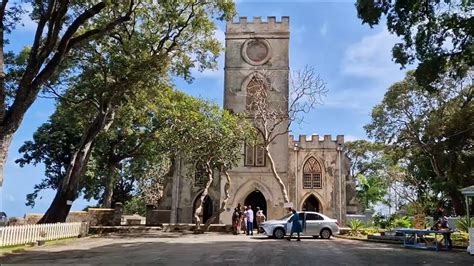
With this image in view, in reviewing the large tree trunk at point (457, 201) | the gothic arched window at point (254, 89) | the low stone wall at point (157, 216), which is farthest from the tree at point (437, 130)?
the low stone wall at point (157, 216)

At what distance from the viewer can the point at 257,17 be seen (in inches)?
1330

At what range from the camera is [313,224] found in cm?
2130

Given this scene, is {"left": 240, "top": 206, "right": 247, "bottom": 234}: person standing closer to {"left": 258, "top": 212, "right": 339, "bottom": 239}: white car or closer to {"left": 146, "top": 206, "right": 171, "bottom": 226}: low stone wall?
{"left": 258, "top": 212, "right": 339, "bottom": 239}: white car

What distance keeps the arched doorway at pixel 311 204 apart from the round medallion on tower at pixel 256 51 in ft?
33.2

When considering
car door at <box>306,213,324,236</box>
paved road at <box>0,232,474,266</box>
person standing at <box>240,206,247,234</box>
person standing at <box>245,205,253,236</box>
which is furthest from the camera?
person standing at <box>240,206,247,234</box>

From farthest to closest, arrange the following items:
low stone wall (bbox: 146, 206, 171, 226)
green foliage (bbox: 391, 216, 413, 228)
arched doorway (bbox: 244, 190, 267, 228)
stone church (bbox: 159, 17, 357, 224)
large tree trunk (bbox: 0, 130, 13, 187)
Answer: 1. low stone wall (bbox: 146, 206, 171, 226)
2. arched doorway (bbox: 244, 190, 267, 228)
3. stone church (bbox: 159, 17, 357, 224)
4. green foliage (bbox: 391, 216, 413, 228)
5. large tree trunk (bbox: 0, 130, 13, 187)

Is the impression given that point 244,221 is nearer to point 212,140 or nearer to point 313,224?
point 212,140

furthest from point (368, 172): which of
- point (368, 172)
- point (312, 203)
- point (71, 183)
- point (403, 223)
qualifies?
point (71, 183)

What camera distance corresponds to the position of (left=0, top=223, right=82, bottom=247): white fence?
14844mm

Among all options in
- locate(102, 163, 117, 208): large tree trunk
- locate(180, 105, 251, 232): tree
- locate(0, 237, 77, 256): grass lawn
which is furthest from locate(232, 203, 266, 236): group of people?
locate(102, 163, 117, 208): large tree trunk

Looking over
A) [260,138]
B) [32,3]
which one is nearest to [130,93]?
[32,3]

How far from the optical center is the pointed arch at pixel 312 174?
33.5 meters

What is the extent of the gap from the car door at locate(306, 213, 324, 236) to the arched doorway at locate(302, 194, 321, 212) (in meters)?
12.3

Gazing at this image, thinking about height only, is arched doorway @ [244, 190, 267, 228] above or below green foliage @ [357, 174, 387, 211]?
below
